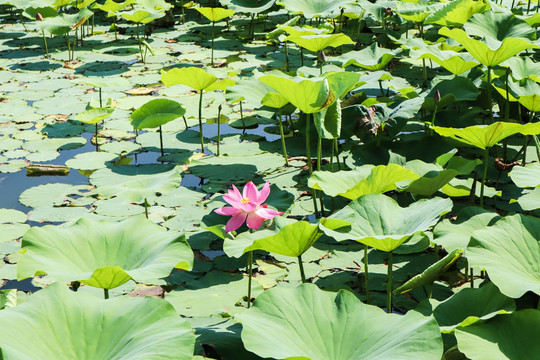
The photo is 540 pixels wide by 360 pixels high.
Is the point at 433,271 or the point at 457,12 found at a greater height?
the point at 457,12

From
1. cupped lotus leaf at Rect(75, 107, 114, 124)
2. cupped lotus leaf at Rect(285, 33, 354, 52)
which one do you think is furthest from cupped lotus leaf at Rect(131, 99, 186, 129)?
cupped lotus leaf at Rect(285, 33, 354, 52)

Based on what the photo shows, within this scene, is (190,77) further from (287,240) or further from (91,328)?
(91,328)

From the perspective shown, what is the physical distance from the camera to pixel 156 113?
3.50 m

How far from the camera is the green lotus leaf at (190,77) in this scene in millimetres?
3469

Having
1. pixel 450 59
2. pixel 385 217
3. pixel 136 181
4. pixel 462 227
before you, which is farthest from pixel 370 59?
pixel 385 217

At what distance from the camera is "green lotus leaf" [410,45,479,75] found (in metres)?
3.43

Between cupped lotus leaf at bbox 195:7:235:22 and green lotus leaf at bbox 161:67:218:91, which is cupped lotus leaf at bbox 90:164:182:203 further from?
cupped lotus leaf at bbox 195:7:235:22

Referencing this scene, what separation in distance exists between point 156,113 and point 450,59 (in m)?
1.80

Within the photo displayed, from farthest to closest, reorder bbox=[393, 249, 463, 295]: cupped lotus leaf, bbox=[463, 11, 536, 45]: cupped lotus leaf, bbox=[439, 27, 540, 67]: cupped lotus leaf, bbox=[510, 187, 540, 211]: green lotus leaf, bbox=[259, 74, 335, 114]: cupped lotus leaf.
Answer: bbox=[463, 11, 536, 45]: cupped lotus leaf → bbox=[439, 27, 540, 67]: cupped lotus leaf → bbox=[259, 74, 335, 114]: cupped lotus leaf → bbox=[510, 187, 540, 211]: green lotus leaf → bbox=[393, 249, 463, 295]: cupped lotus leaf

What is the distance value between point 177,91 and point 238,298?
113 inches

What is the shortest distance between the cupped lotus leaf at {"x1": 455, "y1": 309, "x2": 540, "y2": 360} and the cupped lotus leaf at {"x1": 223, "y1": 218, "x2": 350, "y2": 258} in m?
0.52

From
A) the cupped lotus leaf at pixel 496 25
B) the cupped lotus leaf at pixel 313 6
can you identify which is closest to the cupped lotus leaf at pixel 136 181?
the cupped lotus leaf at pixel 496 25

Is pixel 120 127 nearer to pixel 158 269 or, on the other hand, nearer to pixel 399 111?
pixel 399 111

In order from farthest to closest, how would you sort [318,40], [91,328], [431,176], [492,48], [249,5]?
1. [249,5]
2. [318,40]
3. [492,48]
4. [431,176]
5. [91,328]
